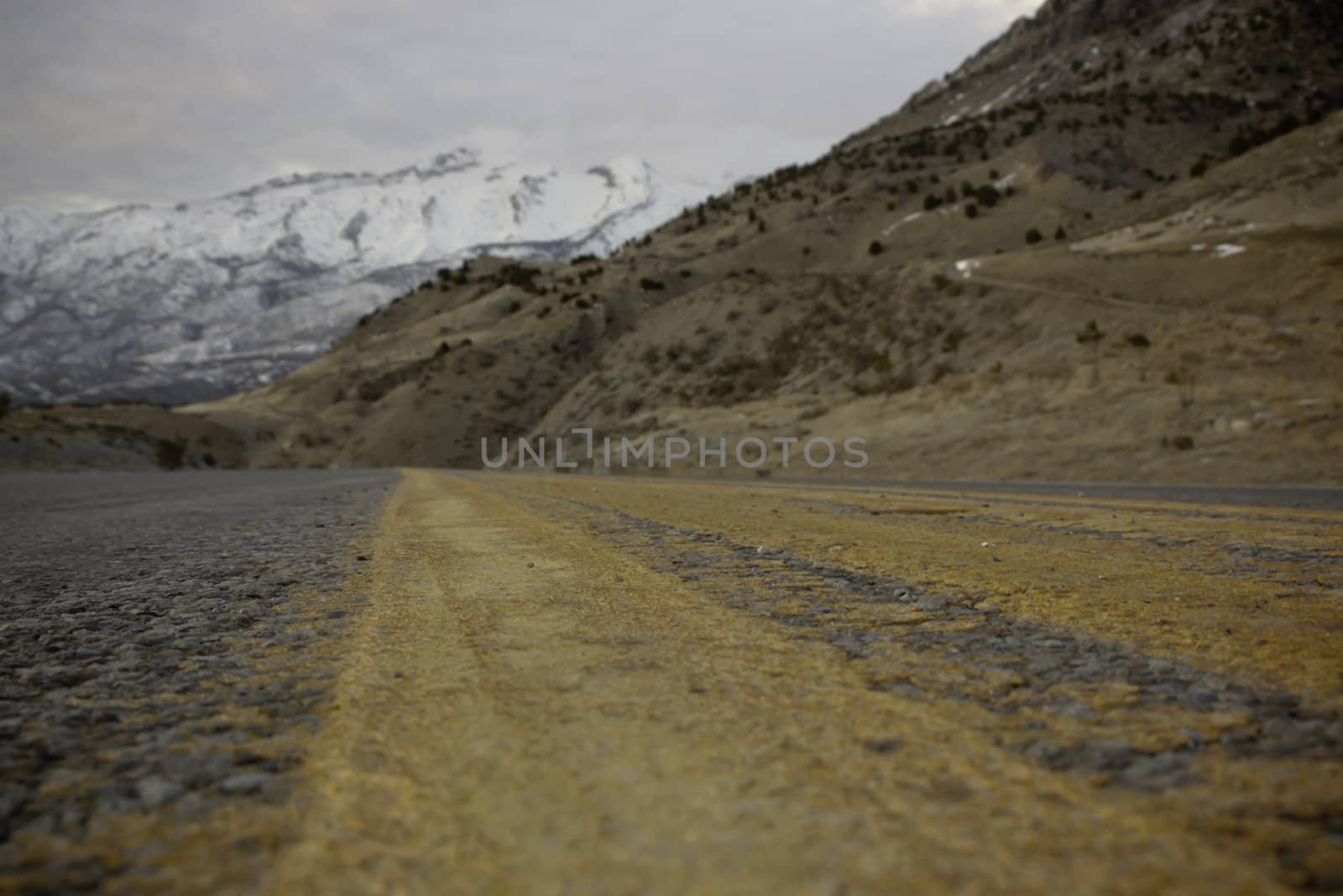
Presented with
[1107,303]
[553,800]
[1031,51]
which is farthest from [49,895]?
[1031,51]

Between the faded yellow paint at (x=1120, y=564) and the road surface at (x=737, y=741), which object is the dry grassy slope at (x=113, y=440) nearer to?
the faded yellow paint at (x=1120, y=564)

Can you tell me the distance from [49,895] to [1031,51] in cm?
11831

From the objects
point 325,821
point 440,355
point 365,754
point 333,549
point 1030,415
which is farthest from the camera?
point 440,355

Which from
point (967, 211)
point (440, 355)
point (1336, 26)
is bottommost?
→ point (440, 355)

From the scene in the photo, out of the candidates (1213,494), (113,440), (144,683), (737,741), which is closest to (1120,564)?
(737,741)

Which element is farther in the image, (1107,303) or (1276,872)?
(1107,303)

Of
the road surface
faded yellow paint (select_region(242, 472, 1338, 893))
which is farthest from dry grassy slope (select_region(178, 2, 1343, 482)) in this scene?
faded yellow paint (select_region(242, 472, 1338, 893))

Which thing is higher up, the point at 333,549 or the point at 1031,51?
the point at 1031,51

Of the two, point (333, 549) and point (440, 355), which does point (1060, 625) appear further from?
point (440, 355)

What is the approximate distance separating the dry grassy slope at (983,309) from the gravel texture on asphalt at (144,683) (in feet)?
51.7

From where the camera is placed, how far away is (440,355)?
188ft

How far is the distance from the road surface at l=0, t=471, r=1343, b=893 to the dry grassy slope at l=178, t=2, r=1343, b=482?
46.3 ft

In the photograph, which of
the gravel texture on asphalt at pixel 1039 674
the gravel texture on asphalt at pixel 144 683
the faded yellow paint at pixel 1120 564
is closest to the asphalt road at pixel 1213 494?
the faded yellow paint at pixel 1120 564

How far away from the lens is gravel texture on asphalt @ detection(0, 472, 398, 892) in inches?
60.4
